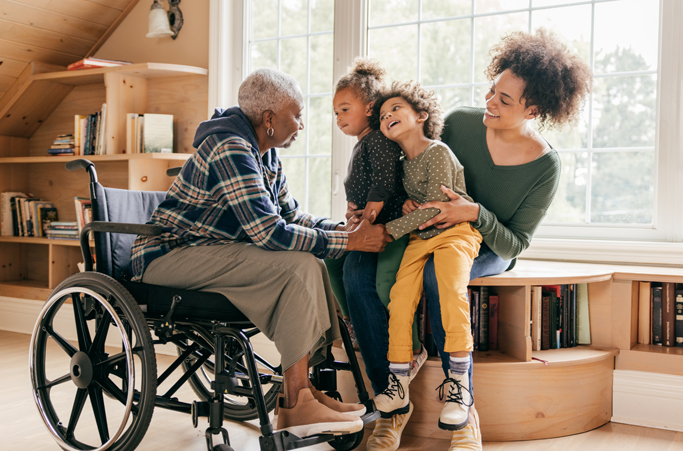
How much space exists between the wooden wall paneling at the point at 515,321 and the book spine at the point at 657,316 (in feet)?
1.84

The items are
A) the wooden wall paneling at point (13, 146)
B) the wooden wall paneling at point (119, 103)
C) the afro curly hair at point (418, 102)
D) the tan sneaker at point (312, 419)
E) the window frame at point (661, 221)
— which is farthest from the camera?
the wooden wall paneling at point (13, 146)

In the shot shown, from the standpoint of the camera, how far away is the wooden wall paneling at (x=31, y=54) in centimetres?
338

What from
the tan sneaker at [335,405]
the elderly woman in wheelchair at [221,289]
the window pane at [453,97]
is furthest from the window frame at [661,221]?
the tan sneaker at [335,405]

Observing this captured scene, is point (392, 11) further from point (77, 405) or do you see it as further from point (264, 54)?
point (77, 405)

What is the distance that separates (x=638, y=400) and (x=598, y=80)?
140 centimetres

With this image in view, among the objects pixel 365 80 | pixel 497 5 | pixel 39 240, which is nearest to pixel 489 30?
pixel 497 5

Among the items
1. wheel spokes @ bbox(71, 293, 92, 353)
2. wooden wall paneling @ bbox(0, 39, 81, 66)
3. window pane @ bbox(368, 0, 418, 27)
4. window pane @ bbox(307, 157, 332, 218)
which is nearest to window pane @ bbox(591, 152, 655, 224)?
window pane @ bbox(368, 0, 418, 27)

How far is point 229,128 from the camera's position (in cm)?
172

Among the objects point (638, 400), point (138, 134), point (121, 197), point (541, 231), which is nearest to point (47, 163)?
point (138, 134)

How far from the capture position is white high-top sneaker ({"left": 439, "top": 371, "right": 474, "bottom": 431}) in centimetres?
168

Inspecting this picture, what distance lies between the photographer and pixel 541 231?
280 cm

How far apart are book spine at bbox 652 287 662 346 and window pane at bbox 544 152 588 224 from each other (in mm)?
562

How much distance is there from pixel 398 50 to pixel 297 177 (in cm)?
86

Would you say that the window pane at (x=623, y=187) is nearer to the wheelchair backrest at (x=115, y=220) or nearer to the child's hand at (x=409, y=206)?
the child's hand at (x=409, y=206)
